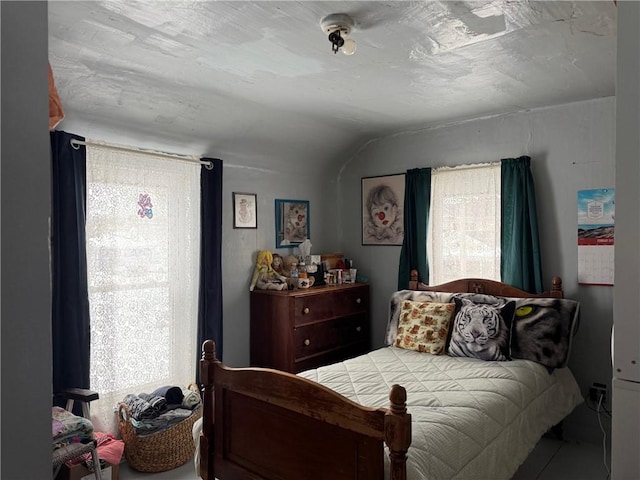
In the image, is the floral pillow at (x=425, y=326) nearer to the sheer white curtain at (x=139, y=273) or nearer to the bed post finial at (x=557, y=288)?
the bed post finial at (x=557, y=288)

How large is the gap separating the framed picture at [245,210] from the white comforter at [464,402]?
4.87 feet

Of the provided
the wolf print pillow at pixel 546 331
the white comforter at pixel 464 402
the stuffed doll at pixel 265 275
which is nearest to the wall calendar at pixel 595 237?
the wolf print pillow at pixel 546 331

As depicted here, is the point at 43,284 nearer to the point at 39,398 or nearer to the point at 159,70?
the point at 39,398

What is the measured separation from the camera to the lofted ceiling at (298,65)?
1918mm

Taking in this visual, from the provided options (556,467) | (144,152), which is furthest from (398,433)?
(144,152)

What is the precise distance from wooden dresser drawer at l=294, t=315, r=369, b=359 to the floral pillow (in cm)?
70

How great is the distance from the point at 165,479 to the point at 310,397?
4.84 feet

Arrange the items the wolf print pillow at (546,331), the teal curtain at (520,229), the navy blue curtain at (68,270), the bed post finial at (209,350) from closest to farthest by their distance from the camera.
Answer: the bed post finial at (209,350) < the navy blue curtain at (68,270) < the wolf print pillow at (546,331) < the teal curtain at (520,229)

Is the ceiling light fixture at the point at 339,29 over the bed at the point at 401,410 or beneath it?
over

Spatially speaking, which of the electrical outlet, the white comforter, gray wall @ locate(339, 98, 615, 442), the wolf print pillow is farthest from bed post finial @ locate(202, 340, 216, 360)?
the electrical outlet

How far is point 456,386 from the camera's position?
8.48ft

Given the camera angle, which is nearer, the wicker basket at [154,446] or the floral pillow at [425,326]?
the wicker basket at [154,446]

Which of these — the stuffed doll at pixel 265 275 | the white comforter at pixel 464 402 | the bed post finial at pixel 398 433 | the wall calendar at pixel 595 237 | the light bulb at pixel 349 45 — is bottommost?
the white comforter at pixel 464 402

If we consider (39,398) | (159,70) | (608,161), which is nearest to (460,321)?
(608,161)
